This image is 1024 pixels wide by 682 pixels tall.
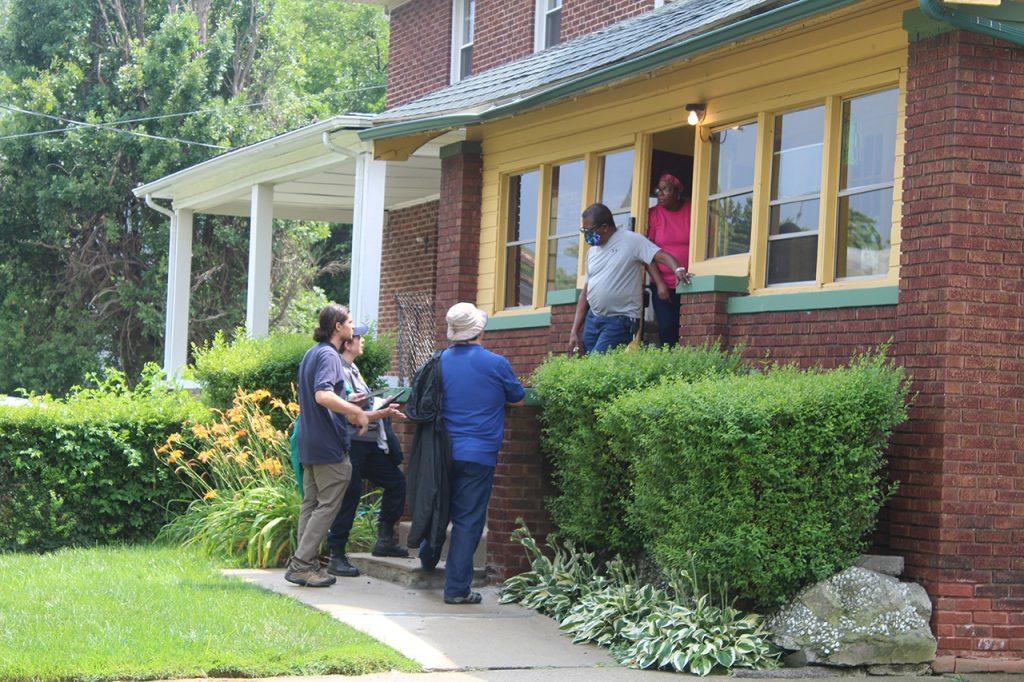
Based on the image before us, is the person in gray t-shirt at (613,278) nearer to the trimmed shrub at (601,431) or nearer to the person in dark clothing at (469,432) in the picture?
the trimmed shrub at (601,431)

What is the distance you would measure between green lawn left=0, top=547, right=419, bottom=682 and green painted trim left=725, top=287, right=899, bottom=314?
3626 mm

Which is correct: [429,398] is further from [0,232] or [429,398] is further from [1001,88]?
[0,232]

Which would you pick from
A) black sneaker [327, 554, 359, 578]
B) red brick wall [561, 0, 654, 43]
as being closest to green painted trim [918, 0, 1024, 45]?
black sneaker [327, 554, 359, 578]

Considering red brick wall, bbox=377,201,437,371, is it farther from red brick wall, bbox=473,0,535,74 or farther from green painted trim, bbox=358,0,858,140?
green painted trim, bbox=358,0,858,140

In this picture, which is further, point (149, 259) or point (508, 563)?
point (149, 259)

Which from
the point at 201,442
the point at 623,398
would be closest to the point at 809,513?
the point at 623,398

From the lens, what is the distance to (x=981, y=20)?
7766mm

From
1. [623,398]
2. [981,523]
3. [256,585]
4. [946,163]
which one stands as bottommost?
[256,585]

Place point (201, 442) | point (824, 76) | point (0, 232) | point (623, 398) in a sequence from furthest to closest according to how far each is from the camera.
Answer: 1. point (0, 232)
2. point (201, 442)
3. point (824, 76)
4. point (623, 398)

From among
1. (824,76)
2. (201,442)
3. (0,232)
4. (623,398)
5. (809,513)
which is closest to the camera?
(809,513)

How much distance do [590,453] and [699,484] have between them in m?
1.32

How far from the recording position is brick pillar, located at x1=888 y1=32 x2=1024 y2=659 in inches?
303

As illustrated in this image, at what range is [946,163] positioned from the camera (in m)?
7.88

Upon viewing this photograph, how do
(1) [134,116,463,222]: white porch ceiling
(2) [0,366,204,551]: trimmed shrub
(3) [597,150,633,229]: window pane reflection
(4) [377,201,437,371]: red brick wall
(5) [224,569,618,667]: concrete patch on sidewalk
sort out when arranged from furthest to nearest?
1. (4) [377,201,437,371]: red brick wall
2. (1) [134,116,463,222]: white porch ceiling
3. (2) [0,366,204,551]: trimmed shrub
4. (3) [597,150,633,229]: window pane reflection
5. (5) [224,569,618,667]: concrete patch on sidewalk
